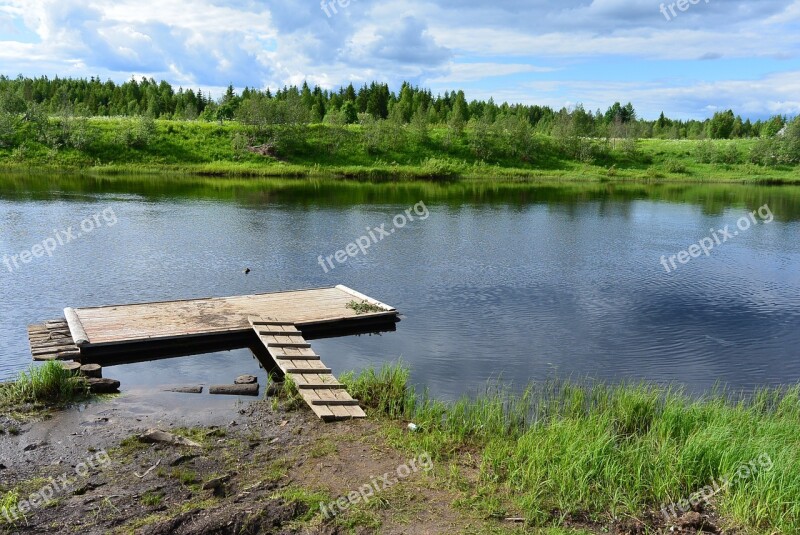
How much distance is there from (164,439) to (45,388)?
4.11m

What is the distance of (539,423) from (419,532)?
17.2 ft

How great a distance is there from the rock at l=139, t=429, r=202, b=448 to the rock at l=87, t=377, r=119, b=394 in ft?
11.7

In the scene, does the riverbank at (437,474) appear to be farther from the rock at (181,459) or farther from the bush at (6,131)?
the bush at (6,131)

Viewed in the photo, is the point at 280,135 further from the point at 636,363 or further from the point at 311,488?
the point at 311,488

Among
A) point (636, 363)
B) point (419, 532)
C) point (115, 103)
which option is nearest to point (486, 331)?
point (636, 363)

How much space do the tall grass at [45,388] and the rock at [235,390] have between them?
2877mm

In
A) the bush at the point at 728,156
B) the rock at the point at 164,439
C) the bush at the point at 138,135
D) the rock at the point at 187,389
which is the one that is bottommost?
the rock at the point at 187,389

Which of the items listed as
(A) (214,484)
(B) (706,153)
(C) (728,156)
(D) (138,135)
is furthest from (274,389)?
(C) (728,156)

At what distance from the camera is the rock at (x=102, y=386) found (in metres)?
15.1

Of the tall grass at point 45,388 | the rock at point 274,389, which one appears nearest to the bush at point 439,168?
the rock at point 274,389

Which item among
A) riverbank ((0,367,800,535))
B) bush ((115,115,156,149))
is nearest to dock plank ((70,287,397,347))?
riverbank ((0,367,800,535))

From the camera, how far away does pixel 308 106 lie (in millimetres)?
123188

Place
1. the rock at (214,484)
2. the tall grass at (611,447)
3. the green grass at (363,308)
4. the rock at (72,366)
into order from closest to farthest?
the tall grass at (611,447), the rock at (214,484), the rock at (72,366), the green grass at (363,308)

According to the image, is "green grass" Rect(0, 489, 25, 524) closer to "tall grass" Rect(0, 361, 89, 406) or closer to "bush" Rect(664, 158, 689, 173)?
"tall grass" Rect(0, 361, 89, 406)
